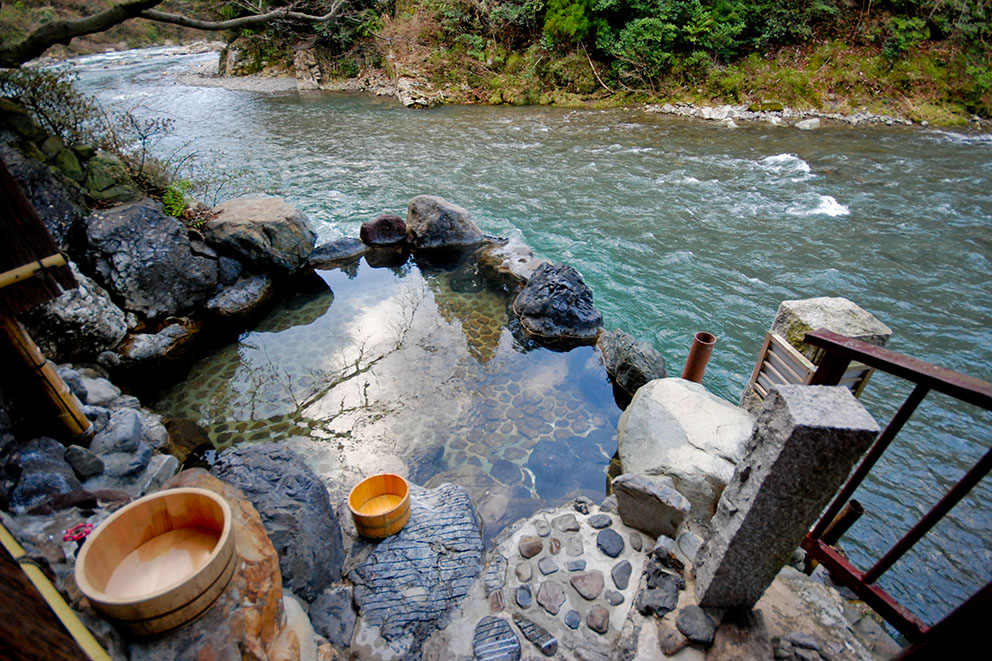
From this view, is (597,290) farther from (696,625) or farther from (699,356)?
(696,625)

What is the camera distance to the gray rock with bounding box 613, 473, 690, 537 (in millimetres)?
3383

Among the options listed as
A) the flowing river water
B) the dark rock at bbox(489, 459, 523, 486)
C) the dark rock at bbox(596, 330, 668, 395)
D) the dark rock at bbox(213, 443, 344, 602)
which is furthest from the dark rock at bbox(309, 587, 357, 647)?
the dark rock at bbox(596, 330, 668, 395)

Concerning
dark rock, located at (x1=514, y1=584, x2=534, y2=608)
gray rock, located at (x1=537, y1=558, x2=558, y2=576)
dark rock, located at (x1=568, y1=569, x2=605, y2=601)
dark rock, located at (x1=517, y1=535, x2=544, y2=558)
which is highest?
dark rock, located at (x1=568, y1=569, x2=605, y2=601)

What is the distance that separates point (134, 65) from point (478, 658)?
124 feet

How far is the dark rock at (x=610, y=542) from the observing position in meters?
3.50

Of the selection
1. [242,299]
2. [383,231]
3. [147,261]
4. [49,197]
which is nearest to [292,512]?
[242,299]

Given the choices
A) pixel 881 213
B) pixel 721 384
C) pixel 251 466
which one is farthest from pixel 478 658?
pixel 881 213

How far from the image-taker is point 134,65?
28.0 m

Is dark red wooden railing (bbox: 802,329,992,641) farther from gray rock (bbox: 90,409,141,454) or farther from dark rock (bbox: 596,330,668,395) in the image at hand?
gray rock (bbox: 90,409,141,454)

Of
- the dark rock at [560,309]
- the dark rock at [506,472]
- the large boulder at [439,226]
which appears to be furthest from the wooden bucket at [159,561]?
the large boulder at [439,226]

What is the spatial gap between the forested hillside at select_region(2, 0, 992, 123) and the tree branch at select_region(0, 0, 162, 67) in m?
9.43

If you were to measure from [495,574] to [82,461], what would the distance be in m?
3.29

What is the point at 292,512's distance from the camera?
3.40 metres

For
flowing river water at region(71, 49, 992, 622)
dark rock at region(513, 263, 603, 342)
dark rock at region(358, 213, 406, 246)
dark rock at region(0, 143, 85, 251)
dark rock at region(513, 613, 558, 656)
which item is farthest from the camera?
dark rock at region(358, 213, 406, 246)
